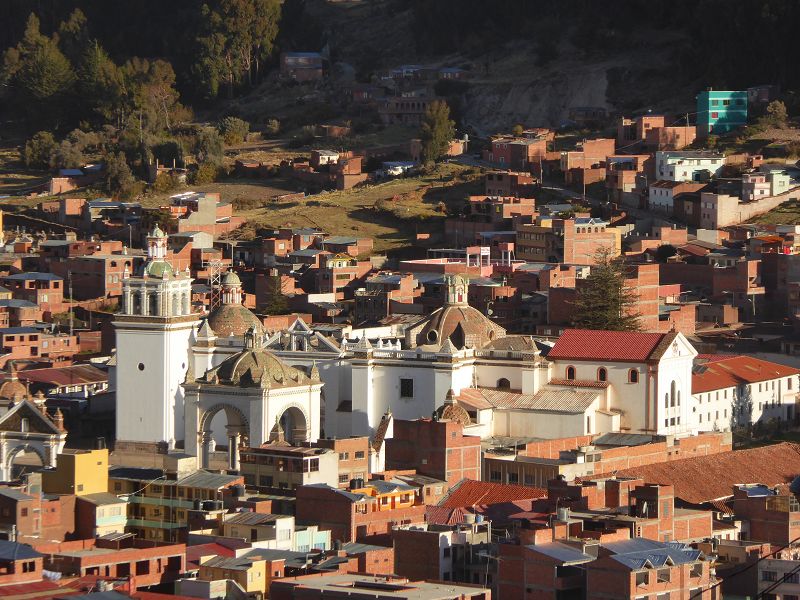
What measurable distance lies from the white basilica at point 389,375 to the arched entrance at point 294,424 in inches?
1.5

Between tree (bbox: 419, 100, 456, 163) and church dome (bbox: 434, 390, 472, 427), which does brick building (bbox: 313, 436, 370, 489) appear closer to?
church dome (bbox: 434, 390, 472, 427)

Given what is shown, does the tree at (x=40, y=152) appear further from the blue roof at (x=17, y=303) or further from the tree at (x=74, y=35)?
the blue roof at (x=17, y=303)

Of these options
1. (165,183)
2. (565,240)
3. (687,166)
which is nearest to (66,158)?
(165,183)

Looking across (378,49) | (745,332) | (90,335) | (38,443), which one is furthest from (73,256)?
(378,49)

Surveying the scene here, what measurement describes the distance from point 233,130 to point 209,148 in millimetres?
6653

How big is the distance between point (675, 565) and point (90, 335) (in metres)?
44.2

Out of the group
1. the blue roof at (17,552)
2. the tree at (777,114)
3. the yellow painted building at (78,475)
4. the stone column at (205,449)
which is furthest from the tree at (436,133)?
the blue roof at (17,552)

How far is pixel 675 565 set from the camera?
57438mm

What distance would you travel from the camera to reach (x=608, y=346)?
79.6 meters

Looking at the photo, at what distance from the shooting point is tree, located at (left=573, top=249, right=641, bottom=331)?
90000 mm

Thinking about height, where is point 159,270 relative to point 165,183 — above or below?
below

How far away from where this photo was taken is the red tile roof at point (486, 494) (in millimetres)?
68500

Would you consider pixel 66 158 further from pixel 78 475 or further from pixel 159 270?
pixel 78 475

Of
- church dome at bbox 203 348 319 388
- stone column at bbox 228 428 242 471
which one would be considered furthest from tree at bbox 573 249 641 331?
stone column at bbox 228 428 242 471
